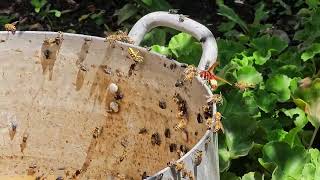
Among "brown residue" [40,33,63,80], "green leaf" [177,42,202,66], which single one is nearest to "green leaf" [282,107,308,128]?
"green leaf" [177,42,202,66]

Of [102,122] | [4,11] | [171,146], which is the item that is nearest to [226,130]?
[171,146]

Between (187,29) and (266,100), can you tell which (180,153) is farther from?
(266,100)

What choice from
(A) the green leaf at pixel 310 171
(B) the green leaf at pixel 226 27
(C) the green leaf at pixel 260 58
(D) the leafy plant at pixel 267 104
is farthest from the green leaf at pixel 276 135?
(B) the green leaf at pixel 226 27

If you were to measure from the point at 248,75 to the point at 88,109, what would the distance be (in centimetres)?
43

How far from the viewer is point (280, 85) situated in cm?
192

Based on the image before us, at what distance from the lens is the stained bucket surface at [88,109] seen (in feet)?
5.36

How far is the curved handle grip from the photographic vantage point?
1542mm

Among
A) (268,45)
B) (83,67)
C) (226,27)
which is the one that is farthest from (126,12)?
(83,67)

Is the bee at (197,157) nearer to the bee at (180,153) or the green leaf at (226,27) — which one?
the bee at (180,153)

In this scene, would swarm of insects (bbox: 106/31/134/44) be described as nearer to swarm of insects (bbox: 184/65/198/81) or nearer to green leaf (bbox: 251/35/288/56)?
swarm of insects (bbox: 184/65/198/81)

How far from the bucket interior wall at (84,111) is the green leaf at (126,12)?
3.12 ft

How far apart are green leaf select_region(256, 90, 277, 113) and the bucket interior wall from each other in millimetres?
337

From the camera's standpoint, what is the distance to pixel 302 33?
2312mm

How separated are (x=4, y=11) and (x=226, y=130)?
1560 mm
